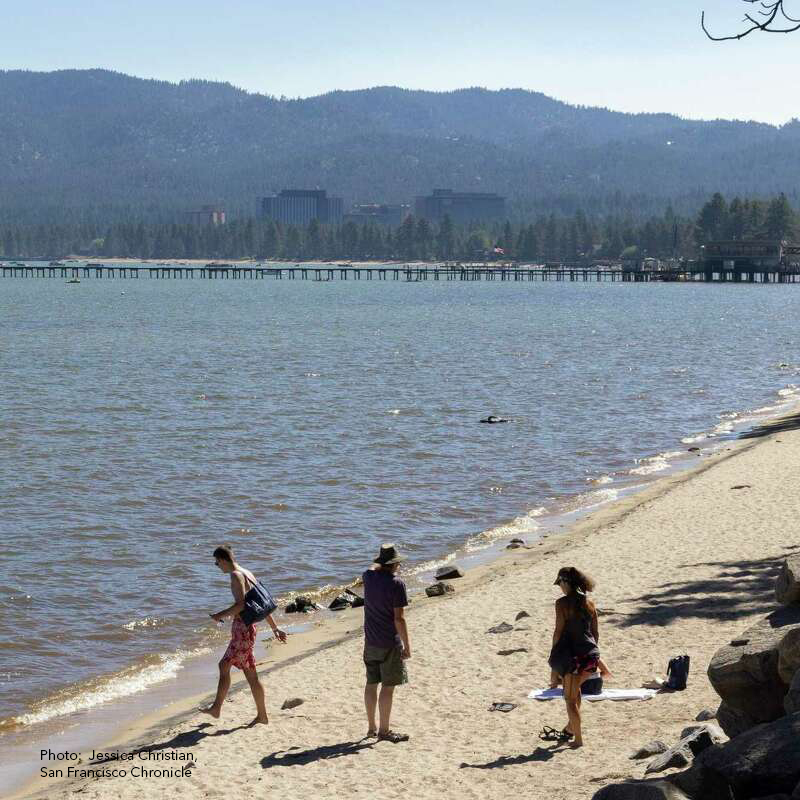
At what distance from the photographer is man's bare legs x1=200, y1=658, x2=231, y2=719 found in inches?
527

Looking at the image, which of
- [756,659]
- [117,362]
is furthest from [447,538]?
[117,362]

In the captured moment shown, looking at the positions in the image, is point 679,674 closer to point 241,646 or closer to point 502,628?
point 502,628

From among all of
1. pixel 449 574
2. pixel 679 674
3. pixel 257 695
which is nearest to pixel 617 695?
pixel 679 674

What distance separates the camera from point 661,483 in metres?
31.5

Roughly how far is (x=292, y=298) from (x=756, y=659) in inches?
6772

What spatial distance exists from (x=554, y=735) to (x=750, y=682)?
271 centimetres

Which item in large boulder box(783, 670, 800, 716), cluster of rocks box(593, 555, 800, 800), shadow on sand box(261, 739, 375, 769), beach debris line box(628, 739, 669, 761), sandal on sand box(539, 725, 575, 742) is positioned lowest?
shadow on sand box(261, 739, 375, 769)

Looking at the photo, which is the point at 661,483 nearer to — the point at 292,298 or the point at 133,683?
the point at 133,683

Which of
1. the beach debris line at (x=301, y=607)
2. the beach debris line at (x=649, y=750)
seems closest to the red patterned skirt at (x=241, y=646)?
the beach debris line at (x=649, y=750)

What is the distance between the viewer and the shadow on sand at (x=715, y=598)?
16.7 metres

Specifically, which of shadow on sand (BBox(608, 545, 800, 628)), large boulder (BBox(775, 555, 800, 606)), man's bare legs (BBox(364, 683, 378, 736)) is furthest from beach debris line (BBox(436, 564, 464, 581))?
large boulder (BBox(775, 555, 800, 606))

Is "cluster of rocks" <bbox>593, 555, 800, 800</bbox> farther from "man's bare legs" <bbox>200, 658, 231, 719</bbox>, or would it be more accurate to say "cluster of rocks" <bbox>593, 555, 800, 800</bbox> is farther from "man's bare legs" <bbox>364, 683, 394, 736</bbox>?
"man's bare legs" <bbox>200, 658, 231, 719</bbox>

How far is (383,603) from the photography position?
12.0 meters

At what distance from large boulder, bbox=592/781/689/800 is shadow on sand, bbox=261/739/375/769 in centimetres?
414
